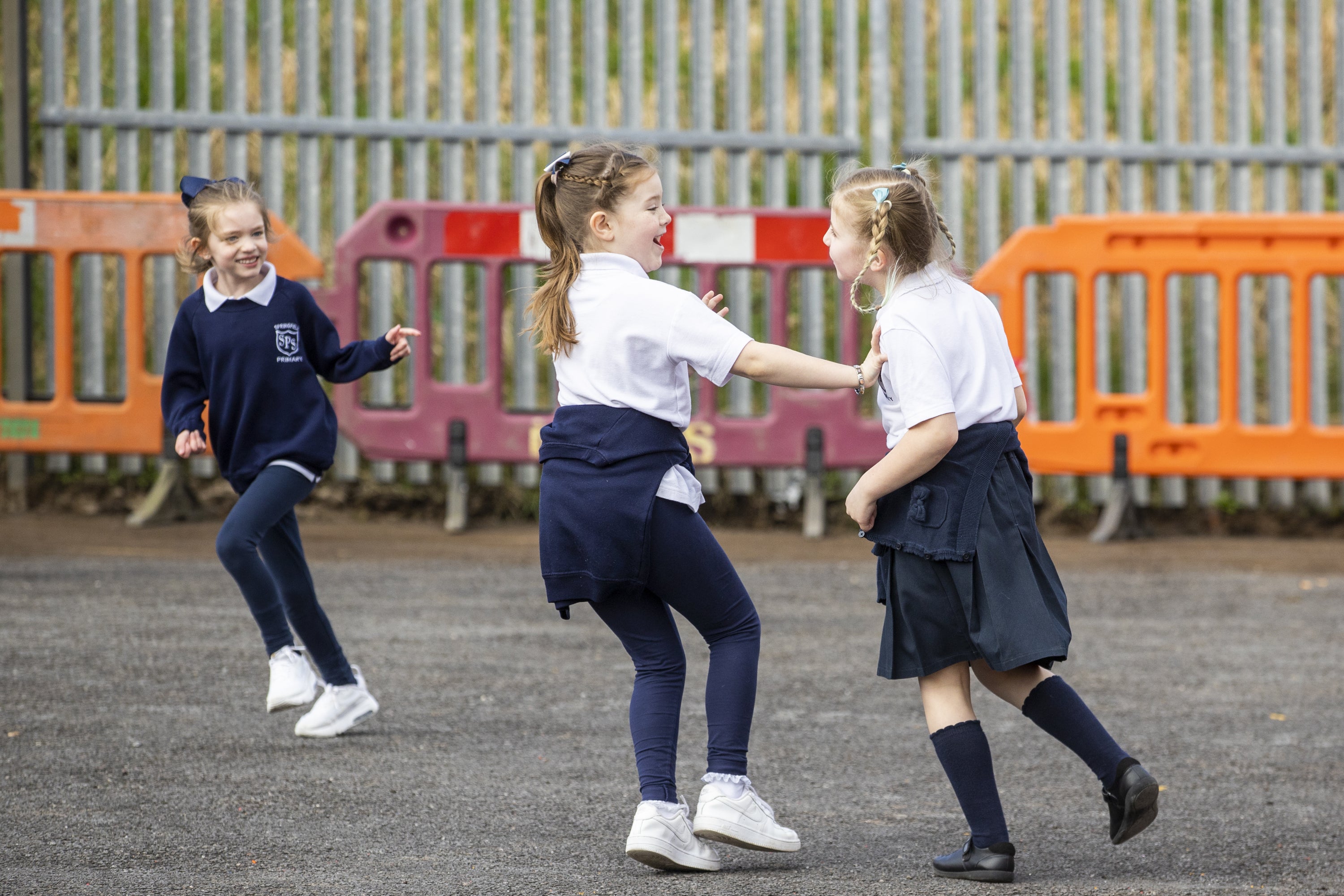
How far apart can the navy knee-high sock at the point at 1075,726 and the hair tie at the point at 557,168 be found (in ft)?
4.52

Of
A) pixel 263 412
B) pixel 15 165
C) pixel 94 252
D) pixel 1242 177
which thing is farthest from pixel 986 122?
pixel 263 412

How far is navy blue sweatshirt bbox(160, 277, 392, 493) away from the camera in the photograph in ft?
14.4

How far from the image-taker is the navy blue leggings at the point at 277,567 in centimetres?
434

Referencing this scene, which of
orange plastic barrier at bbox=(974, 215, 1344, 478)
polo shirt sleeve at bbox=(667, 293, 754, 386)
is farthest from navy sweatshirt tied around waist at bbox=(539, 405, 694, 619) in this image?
orange plastic barrier at bbox=(974, 215, 1344, 478)

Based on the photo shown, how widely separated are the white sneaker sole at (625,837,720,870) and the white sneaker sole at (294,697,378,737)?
1.35 m

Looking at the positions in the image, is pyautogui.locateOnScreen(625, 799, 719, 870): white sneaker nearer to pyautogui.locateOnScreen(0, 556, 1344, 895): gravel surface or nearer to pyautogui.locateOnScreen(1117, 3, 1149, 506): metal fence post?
pyautogui.locateOnScreen(0, 556, 1344, 895): gravel surface

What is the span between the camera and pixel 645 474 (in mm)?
3234

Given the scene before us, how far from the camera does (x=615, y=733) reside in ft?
14.5

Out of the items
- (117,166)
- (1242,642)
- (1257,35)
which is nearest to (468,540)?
(117,166)

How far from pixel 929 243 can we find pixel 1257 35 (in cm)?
1092

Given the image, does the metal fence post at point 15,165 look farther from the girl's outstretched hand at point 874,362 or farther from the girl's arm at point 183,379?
the girl's outstretched hand at point 874,362

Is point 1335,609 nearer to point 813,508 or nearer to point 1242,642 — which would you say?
point 1242,642

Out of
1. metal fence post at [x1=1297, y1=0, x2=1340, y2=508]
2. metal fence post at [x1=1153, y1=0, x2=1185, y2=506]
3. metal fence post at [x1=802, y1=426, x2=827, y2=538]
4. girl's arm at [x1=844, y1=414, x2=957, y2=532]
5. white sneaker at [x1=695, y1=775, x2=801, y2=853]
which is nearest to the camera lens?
girl's arm at [x1=844, y1=414, x2=957, y2=532]

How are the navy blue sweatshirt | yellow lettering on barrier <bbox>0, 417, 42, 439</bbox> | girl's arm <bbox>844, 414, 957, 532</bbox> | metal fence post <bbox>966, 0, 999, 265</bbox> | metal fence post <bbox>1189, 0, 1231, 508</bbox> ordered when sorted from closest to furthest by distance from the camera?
1. girl's arm <bbox>844, 414, 957, 532</bbox>
2. the navy blue sweatshirt
3. yellow lettering on barrier <bbox>0, 417, 42, 439</bbox>
4. metal fence post <bbox>1189, 0, 1231, 508</bbox>
5. metal fence post <bbox>966, 0, 999, 265</bbox>
